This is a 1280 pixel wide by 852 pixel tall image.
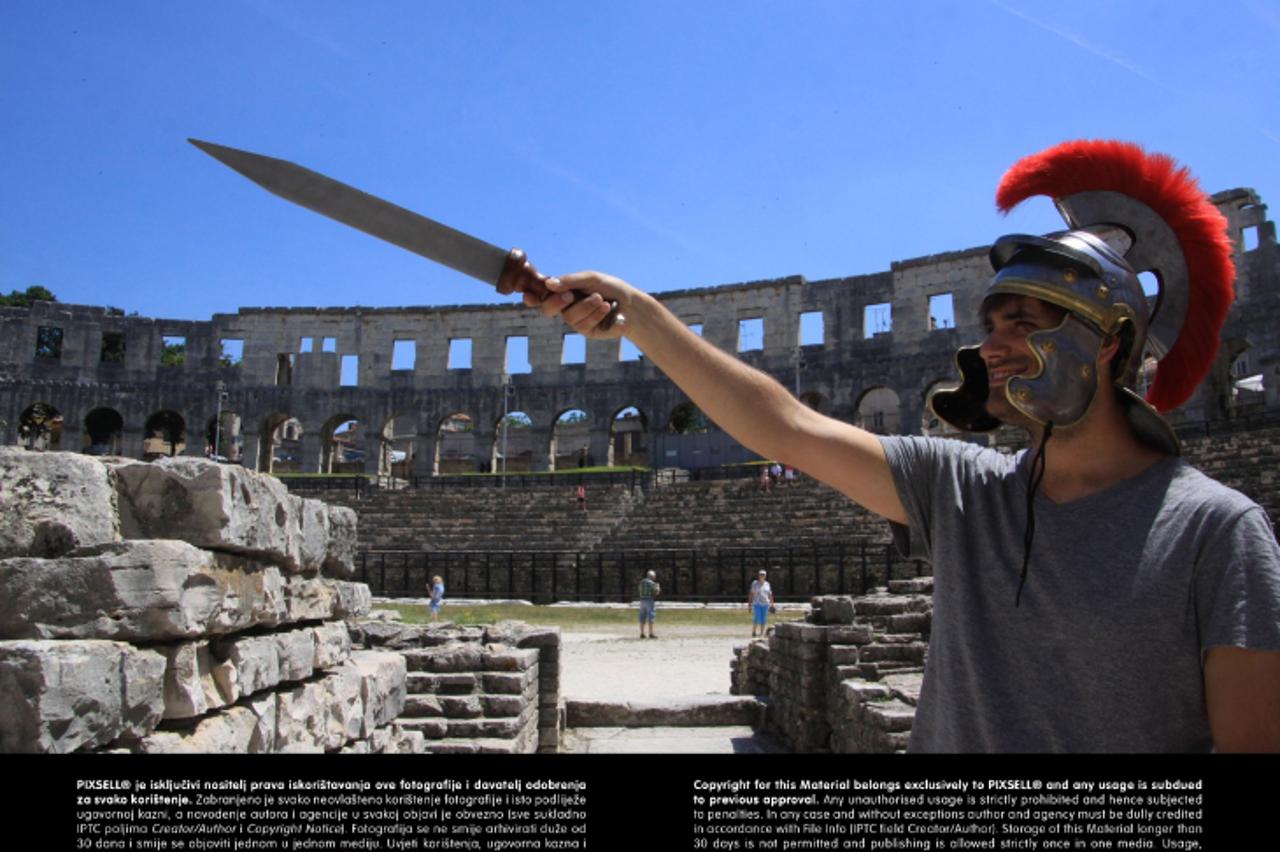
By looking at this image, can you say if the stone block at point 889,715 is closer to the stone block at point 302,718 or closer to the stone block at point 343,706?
the stone block at point 343,706

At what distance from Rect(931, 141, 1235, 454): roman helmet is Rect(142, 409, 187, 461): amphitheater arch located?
41399 mm

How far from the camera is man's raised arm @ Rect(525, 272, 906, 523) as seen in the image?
216cm

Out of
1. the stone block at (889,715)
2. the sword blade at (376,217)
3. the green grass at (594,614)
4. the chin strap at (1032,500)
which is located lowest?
the green grass at (594,614)

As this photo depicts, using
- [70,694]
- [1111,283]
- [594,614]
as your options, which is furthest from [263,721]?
[594,614]

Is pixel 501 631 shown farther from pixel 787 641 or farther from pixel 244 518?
pixel 244 518

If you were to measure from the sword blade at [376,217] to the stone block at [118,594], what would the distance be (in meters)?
1.19

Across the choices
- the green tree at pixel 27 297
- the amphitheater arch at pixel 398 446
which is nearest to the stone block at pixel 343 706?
the amphitheater arch at pixel 398 446

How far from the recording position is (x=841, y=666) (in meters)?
9.00

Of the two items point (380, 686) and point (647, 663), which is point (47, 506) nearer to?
point (380, 686)

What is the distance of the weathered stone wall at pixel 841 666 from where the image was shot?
7.98 m

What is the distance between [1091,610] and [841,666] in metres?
7.58
